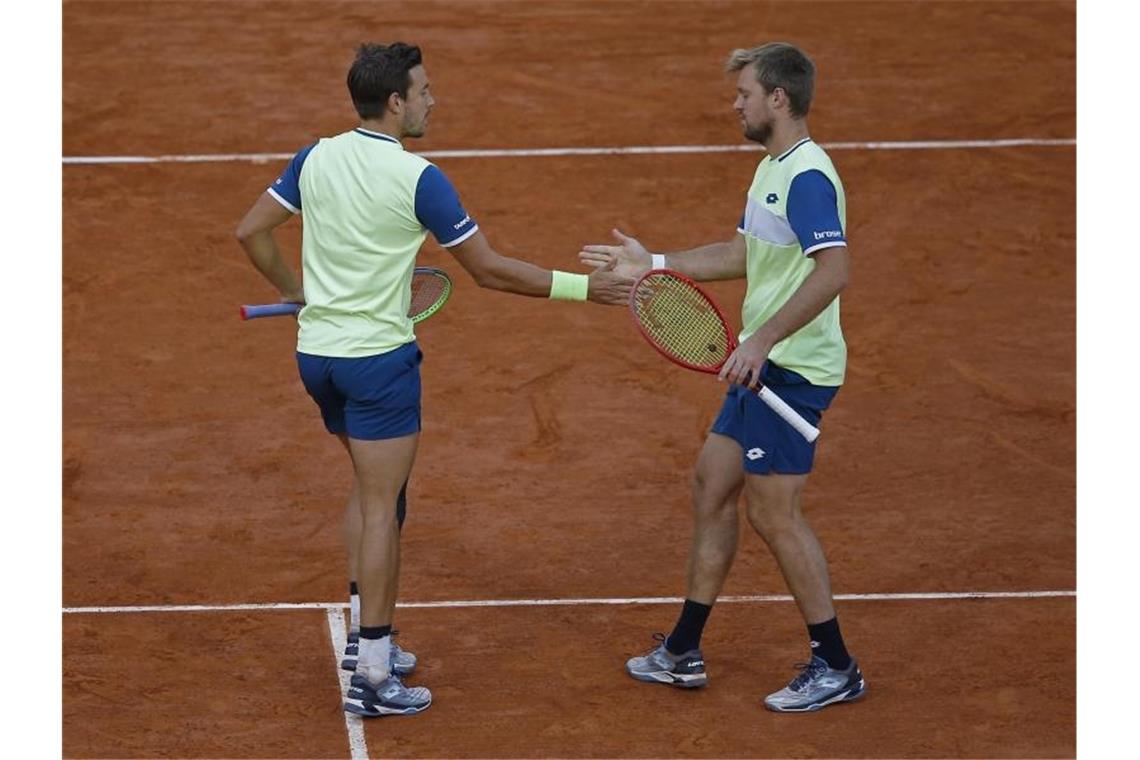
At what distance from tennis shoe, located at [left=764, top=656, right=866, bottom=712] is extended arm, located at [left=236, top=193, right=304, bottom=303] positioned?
2.33 m

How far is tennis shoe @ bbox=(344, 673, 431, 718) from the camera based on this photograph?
733 centimetres

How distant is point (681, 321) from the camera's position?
7426 millimetres

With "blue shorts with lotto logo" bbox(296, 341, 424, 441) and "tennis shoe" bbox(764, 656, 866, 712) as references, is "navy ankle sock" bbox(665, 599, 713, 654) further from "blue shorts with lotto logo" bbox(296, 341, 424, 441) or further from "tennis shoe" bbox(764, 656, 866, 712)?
"blue shorts with lotto logo" bbox(296, 341, 424, 441)

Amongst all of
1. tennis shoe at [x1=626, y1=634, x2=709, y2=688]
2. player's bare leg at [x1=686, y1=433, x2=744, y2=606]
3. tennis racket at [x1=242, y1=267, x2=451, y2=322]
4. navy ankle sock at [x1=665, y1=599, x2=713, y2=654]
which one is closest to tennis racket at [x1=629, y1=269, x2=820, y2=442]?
player's bare leg at [x1=686, y1=433, x2=744, y2=606]

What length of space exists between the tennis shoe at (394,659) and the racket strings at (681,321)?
1.59 m

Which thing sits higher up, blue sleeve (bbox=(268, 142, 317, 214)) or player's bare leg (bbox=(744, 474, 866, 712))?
blue sleeve (bbox=(268, 142, 317, 214))

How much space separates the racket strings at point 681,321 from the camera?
24.0ft

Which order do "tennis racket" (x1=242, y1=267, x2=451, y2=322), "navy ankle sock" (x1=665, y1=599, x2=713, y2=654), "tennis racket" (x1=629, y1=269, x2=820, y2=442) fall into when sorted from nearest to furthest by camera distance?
"tennis racket" (x1=629, y1=269, x2=820, y2=442)
"navy ankle sock" (x1=665, y1=599, x2=713, y2=654)
"tennis racket" (x1=242, y1=267, x2=451, y2=322)

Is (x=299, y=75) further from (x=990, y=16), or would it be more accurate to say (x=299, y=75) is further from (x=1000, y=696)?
(x=1000, y=696)

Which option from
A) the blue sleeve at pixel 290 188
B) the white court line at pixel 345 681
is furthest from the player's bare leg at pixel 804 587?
the blue sleeve at pixel 290 188

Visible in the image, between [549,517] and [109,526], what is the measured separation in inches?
80.0

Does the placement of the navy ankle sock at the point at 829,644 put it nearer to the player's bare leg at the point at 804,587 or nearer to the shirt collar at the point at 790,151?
the player's bare leg at the point at 804,587

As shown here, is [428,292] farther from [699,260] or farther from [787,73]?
[787,73]

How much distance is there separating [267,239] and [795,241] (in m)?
1.91
